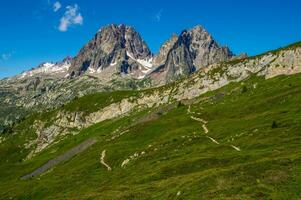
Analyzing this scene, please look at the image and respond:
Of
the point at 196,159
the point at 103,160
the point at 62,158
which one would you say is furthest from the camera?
the point at 62,158

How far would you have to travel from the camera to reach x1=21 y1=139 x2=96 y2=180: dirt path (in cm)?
17120

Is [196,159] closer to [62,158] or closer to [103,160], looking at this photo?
→ [103,160]

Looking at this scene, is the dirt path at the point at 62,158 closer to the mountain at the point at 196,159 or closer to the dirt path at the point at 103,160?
the mountain at the point at 196,159

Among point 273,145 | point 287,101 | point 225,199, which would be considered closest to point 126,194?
point 225,199

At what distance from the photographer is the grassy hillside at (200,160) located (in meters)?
60.9

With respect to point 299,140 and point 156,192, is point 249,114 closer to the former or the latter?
point 299,140

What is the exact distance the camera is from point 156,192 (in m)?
68.2

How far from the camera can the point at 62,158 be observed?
592 feet

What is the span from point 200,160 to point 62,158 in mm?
105045

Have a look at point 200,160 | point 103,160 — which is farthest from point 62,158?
point 200,160

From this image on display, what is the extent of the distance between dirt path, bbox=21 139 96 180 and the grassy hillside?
5913 mm

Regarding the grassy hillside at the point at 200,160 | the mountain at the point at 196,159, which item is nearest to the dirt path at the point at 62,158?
the mountain at the point at 196,159

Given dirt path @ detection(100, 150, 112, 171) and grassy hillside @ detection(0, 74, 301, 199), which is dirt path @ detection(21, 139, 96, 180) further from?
dirt path @ detection(100, 150, 112, 171)

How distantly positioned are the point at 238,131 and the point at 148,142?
37.6 m
